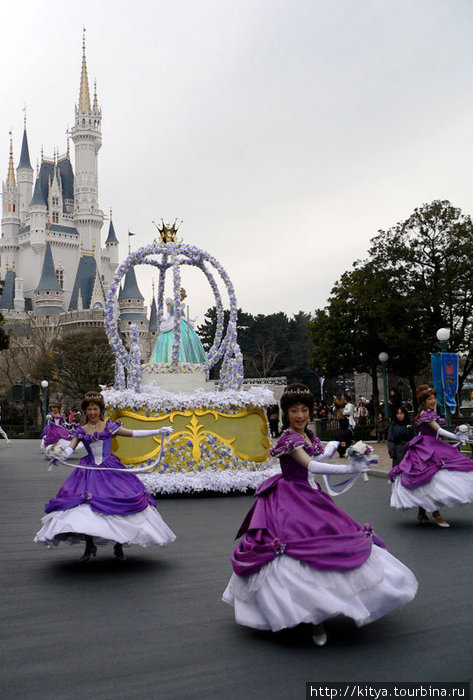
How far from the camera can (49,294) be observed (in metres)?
96.9

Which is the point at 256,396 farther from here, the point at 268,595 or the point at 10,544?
the point at 268,595

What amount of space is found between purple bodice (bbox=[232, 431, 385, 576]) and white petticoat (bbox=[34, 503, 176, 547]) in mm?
1774

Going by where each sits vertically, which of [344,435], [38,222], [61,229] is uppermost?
[38,222]

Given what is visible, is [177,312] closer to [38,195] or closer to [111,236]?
[38,195]

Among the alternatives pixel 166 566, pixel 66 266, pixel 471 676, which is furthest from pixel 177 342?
pixel 66 266

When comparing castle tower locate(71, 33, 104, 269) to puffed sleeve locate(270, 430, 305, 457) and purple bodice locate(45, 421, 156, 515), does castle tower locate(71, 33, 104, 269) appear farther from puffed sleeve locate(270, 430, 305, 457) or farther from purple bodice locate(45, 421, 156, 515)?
puffed sleeve locate(270, 430, 305, 457)

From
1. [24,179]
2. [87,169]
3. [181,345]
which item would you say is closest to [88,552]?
[181,345]

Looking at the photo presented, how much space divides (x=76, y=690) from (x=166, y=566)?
3.06 metres

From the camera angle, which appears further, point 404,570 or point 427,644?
point 404,570

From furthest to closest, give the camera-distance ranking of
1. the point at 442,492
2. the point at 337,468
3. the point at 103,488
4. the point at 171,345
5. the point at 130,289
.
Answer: the point at 130,289 → the point at 171,345 → the point at 442,492 → the point at 103,488 → the point at 337,468

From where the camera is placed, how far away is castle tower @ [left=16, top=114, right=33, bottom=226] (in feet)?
350

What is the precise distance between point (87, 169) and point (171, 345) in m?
94.9

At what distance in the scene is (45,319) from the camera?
9525 cm

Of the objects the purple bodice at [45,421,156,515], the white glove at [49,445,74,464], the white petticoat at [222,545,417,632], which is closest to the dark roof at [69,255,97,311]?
the purple bodice at [45,421,156,515]
